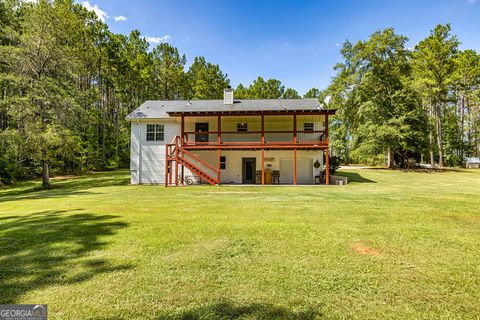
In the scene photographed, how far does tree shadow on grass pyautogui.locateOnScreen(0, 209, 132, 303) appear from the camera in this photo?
309 centimetres

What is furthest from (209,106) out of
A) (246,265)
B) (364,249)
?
(246,265)

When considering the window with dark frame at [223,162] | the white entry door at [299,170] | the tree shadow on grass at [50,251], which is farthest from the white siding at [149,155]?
the tree shadow on grass at [50,251]

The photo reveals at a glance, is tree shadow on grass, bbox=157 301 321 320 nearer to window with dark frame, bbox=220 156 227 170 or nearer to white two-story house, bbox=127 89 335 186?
white two-story house, bbox=127 89 335 186

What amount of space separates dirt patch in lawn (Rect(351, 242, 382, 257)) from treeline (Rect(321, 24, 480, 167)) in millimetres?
23344

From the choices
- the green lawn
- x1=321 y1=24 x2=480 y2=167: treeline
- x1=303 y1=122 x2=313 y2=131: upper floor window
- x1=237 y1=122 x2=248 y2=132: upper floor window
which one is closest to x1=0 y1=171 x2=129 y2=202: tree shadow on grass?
the green lawn

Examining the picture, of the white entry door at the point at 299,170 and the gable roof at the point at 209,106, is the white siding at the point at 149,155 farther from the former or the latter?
the white entry door at the point at 299,170

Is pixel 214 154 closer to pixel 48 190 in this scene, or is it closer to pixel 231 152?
pixel 231 152

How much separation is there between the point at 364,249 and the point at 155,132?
51.9ft

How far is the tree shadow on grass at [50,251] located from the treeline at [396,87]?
25.9 m

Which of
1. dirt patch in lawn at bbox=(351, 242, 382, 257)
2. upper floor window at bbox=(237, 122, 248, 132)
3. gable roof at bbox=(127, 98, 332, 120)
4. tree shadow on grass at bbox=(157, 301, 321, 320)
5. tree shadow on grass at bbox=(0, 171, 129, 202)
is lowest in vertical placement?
tree shadow on grass at bbox=(0, 171, 129, 202)

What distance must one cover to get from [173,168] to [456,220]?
15.1 metres

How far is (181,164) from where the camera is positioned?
15.8 meters

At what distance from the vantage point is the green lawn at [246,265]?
2543 millimetres

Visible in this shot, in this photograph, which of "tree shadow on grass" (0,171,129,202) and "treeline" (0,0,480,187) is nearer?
"tree shadow on grass" (0,171,129,202)
